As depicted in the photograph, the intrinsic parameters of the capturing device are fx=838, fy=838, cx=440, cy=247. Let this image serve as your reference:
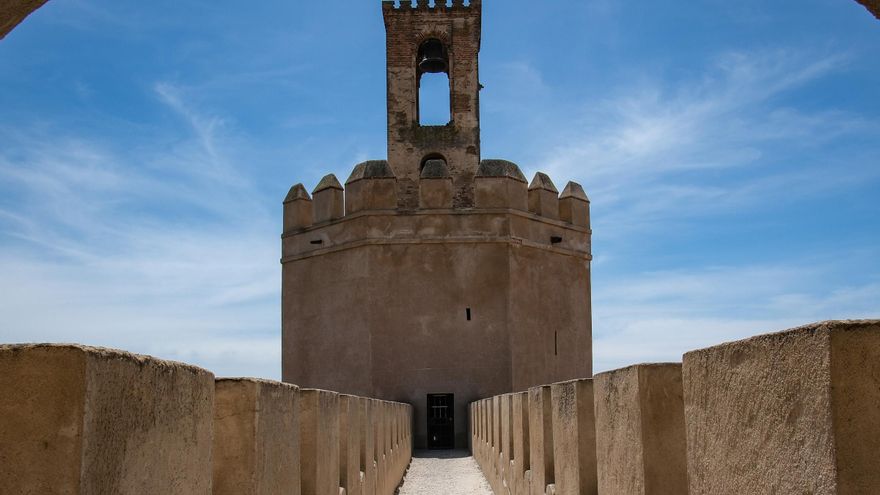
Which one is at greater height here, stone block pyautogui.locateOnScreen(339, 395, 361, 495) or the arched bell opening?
the arched bell opening

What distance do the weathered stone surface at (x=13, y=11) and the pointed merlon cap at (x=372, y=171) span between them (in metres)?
15.9

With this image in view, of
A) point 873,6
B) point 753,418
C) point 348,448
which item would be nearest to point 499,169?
point 348,448

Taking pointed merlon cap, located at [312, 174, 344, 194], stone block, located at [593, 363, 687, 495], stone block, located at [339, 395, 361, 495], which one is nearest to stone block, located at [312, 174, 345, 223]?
pointed merlon cap, located at [312, 174, 344, 194]

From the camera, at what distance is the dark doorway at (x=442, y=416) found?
60.8 ft

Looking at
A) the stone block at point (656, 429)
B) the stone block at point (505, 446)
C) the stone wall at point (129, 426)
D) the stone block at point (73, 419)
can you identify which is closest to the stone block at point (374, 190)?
the stone block at point (505, 446)

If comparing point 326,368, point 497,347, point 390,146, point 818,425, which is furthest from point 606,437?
point 390,146

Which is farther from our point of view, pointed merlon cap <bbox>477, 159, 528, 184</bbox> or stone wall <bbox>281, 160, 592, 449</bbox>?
pointed merlon cap <bbox>477, 159, 528, 184</bbox>

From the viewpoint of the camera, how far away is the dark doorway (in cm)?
1855

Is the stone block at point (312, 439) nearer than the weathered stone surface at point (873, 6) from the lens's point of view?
No

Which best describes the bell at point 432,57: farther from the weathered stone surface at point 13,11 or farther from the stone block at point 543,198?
the weathered stone surface at point 13,11

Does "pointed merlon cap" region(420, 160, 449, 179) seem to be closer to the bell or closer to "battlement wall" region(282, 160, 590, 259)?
"battlement wall" region(282, 160, 590, 259)

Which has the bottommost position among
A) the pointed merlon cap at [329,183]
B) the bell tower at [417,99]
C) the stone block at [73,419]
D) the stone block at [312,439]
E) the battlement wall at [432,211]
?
the stone block at [312,439]

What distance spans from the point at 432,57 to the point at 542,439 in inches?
738

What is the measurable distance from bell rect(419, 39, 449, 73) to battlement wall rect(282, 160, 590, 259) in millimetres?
4280
